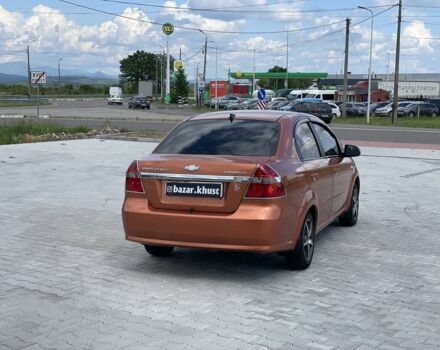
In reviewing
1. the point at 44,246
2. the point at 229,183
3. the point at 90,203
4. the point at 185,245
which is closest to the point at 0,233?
the point at 44,246

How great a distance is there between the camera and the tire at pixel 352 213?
27.9ft

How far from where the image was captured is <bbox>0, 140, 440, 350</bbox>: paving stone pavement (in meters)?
4.54

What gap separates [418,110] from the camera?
5759 centimetres

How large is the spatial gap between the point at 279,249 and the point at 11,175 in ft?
30.5

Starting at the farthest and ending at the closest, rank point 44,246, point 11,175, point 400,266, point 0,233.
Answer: point 11,175 → point 0,233 → point 44,246 → point 400,266

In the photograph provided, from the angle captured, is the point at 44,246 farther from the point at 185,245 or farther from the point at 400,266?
the point at 400,266

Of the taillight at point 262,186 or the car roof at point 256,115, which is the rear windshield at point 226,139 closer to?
the car roof at point 256,115

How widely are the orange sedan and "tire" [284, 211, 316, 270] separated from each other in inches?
0.4

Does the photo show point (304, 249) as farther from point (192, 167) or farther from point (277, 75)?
point (277, 75)

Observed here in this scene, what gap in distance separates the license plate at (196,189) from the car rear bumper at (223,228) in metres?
0.18

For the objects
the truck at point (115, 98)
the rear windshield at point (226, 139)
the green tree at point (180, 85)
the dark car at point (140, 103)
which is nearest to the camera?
the rear windshield at point (226, 139)

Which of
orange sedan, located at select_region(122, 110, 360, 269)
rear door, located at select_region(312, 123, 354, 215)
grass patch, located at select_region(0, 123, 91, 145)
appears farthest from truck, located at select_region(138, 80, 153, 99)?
orange sedan, located at select_region(122, 110, 360, 269)

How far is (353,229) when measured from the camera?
27.9 feet

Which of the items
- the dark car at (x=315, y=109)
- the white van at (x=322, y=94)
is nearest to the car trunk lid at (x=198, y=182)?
the dark car at (x=315, y=109)
